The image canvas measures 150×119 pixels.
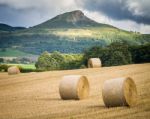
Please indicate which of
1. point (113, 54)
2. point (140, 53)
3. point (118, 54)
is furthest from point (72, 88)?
point (140, 53)

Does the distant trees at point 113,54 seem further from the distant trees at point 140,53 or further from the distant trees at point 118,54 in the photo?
the distant trees at point 140,53

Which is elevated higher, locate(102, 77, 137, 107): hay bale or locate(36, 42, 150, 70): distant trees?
locate(36, 42, 150, 70): distant trees

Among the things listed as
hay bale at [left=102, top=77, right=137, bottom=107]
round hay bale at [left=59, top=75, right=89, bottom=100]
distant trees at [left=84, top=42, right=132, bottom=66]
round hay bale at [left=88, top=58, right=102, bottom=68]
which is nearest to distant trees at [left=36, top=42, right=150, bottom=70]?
distant trees at [left=84, top=42, right=132, bottom=66]

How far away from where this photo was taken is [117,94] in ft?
56.4

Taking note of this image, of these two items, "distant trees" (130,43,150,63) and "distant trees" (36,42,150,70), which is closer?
"distant trees" (36,42,150,70)

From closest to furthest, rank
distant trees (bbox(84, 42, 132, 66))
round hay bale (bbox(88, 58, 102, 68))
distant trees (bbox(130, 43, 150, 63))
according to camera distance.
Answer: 1. round hay bale (bbox(88, 58, 102, 68))
2. distant trees (bbox(84, 42, 132, 66))
3. distant trees (bbox(130, 43, 150, 63))

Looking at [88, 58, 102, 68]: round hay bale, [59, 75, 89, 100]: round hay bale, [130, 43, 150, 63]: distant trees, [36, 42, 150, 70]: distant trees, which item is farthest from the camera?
[130, 43, 150, 63]: distant trees

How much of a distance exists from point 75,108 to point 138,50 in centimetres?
6092

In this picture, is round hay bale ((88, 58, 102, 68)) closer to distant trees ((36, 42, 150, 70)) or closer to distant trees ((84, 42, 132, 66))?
distant trees ((36, 42, 150, 70))

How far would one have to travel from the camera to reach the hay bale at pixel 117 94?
56.4 ft

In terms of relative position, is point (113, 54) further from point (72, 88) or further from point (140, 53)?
point (72, 88)

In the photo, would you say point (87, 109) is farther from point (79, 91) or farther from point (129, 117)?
point (79, 91)

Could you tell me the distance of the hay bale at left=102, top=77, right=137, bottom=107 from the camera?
677 inches

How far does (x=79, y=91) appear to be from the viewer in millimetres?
21891
